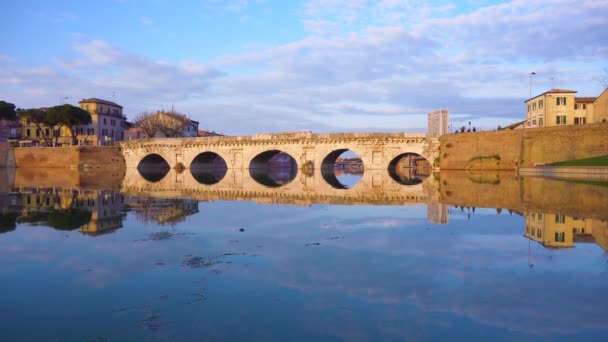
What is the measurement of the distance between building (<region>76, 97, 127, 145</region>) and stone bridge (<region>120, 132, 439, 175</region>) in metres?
17.8

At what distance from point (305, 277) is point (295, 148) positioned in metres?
49.7

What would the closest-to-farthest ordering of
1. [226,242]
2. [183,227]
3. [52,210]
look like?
[226,242] → [183,227] → [52,210]

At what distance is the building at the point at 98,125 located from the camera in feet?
274

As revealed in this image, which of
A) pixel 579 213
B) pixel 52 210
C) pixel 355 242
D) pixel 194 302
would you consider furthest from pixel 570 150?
pixel 194 302

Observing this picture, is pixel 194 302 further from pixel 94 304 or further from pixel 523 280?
pixel 523 280

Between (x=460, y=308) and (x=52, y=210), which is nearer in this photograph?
(x=460, y=308)

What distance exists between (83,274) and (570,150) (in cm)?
4497

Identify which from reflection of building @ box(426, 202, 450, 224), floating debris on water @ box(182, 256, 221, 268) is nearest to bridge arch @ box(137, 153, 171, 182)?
reflection of building @ box(426, 202, 450, 224)

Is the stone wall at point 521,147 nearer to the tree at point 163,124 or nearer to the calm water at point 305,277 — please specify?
the calm water at point 305,277

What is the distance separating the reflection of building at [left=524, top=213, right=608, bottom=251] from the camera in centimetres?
1104

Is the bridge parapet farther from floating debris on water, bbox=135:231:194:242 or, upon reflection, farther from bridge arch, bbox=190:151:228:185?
floating debris on water, bbox=135:231:194:242

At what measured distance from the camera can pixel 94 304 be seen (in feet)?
21.8

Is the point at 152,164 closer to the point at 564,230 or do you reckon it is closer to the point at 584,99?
the point at 584,99

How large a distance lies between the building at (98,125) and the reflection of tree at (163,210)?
68.4 meters
